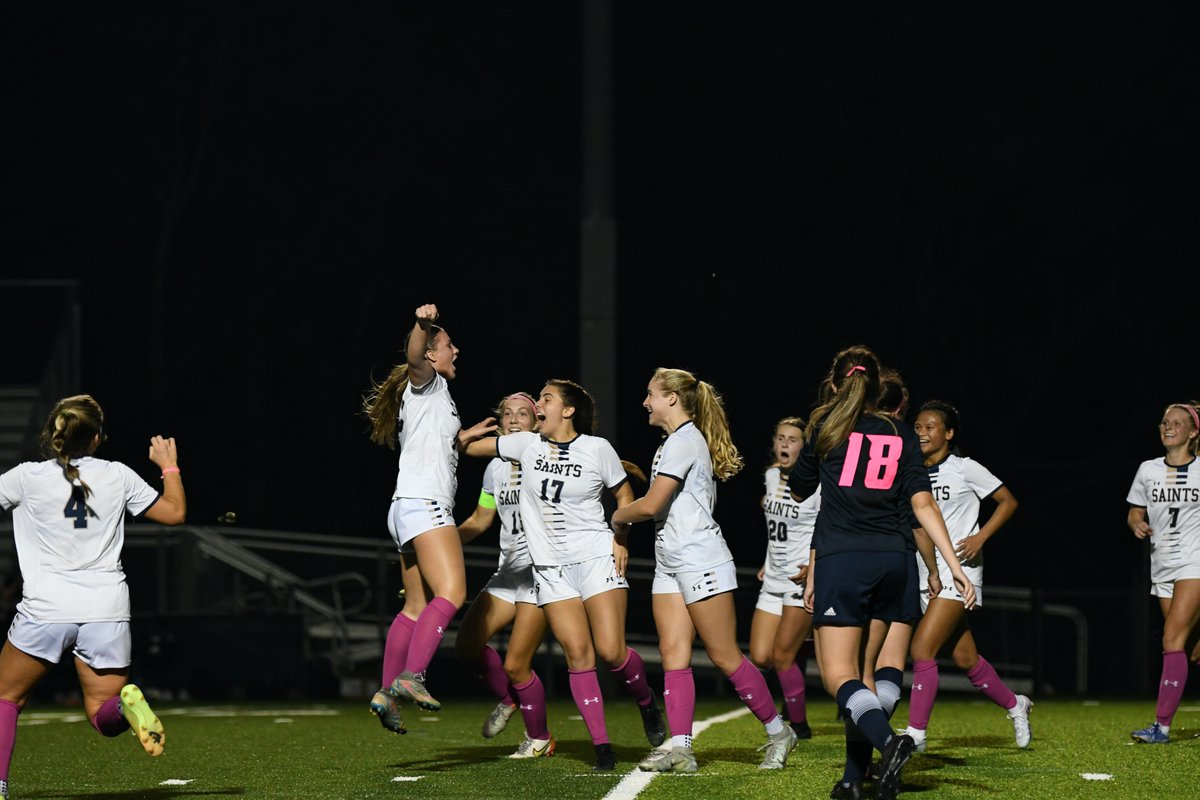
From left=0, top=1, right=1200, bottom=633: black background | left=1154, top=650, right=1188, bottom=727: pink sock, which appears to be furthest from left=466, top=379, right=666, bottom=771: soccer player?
left=0, top=1, right=1200, bottom=633: black background

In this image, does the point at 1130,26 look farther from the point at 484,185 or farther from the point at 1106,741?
the point at 1106,741

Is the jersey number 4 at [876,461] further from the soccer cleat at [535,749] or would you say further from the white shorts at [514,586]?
the soccer cleat at [535,749]

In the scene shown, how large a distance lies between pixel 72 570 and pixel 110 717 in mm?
634

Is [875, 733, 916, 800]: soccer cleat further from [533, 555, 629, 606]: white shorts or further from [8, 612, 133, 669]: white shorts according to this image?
[8, 612, 133, 669]: white shorts

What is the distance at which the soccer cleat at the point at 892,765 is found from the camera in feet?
23.6

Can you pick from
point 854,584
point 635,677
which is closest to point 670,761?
point 635,677

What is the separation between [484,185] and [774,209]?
6.09 metres

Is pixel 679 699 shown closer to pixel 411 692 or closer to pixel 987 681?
pixel 411 692

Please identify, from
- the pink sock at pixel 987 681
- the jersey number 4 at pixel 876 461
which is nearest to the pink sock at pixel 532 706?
the pink sock at pixel 987 681

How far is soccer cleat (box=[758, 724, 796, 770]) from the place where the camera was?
9.05 m

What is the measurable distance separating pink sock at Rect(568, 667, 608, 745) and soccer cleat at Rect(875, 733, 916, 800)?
2.00 metres

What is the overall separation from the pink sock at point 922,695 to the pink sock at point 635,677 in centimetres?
136

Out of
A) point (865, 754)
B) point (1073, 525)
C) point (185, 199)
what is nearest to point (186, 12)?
point (185, 199)

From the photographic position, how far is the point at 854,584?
7422 mm
